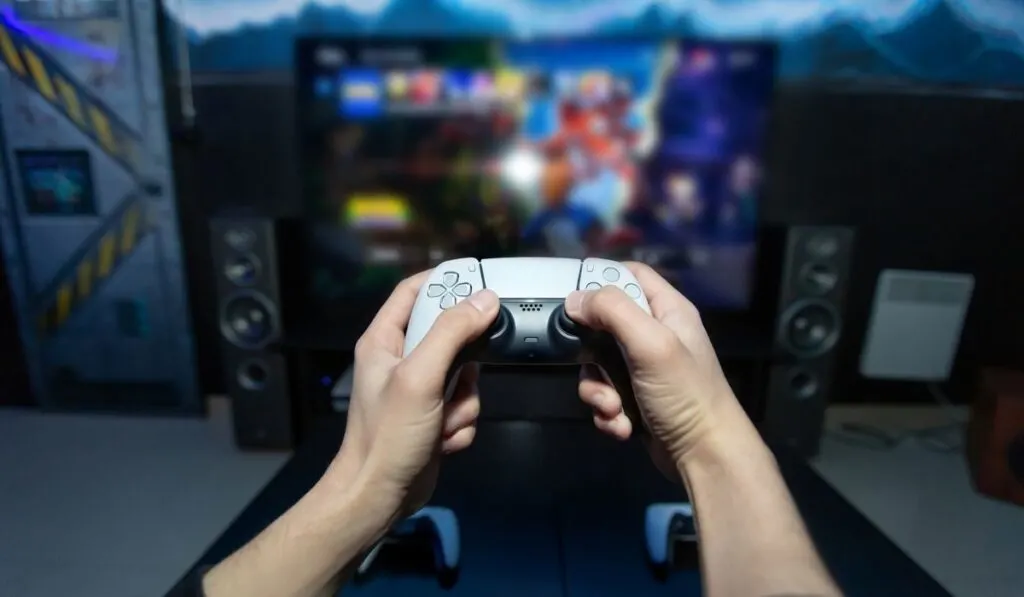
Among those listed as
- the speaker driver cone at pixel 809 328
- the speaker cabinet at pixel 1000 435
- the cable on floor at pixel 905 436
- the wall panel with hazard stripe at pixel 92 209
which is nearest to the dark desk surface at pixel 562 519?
the speaker driver cone at pixel 809 328

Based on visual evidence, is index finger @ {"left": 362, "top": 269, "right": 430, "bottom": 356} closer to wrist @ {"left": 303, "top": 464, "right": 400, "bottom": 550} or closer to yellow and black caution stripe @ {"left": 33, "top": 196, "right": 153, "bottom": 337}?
wrist @ {"left": 303, "top": 464, "right": 400, "bottom": 550}

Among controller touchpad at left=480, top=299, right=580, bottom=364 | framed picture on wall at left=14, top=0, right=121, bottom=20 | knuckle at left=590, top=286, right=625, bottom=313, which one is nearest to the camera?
knuckle at left=590, top=286, right=625, bottom=313

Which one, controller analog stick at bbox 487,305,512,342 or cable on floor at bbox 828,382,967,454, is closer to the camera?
controller analog stick at bbox 487,305,512,342

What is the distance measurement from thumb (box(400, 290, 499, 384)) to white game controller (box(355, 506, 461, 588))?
43cm

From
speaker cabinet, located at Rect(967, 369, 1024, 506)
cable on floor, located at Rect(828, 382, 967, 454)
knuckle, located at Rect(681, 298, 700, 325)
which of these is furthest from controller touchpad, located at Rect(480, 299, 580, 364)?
cable on floor, located at Rect(828, 382, 967, 454)

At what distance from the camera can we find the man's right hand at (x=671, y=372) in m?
0.62

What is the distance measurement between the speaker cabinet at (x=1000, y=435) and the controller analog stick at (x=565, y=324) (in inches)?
54.1

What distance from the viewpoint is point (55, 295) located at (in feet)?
6.98

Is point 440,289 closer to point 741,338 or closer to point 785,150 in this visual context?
point 741,338

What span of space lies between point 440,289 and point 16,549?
1383 millimetres

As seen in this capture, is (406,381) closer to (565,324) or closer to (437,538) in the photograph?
(565,324)

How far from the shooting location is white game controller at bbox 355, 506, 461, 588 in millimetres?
961

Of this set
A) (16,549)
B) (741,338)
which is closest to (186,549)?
(16,549)

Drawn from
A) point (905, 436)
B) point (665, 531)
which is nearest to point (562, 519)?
point (665, 531)
